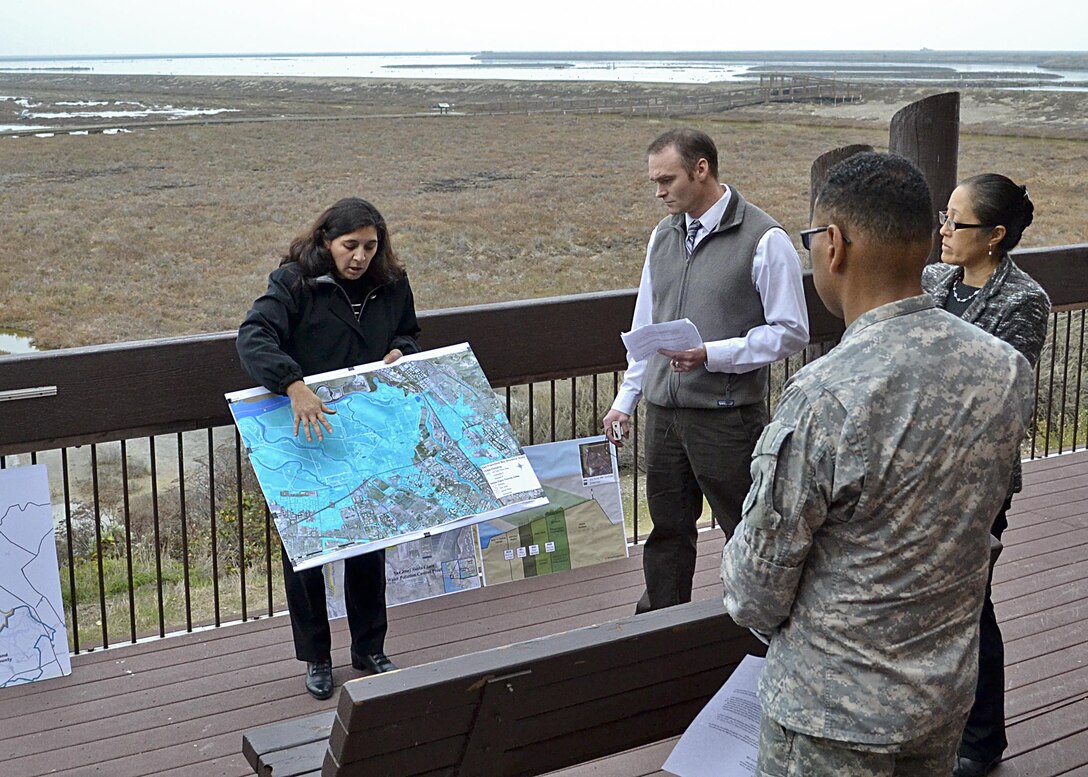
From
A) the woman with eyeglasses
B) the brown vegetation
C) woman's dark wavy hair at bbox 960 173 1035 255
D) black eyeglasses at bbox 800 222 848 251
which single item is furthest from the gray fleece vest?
the brown vegetation

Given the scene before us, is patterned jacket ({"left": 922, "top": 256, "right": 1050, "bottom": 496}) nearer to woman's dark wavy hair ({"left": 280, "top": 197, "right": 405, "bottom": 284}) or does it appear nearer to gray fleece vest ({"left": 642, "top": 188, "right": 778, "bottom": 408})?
gray fleece vest ({"left": 642, "top": 188, "right": 778, "bottom": 408})

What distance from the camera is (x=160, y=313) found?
1961 centimetres

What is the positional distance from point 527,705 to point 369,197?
1160 inches

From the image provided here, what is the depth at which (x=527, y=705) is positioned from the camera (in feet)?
6.24

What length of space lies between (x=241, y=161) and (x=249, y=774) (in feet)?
119

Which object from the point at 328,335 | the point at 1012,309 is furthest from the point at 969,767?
the point at 328,335

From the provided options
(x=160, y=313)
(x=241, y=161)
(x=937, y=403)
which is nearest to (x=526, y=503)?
Result: (x=937, y=403)

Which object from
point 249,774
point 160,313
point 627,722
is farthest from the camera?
point 160,313

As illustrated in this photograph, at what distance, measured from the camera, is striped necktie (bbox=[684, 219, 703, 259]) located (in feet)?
10.8

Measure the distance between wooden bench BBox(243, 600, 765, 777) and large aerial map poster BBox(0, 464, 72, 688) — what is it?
1565 mm

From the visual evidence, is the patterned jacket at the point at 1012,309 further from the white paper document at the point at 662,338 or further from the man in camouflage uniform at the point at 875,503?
the man in camouflage uniform at the point at 875,503

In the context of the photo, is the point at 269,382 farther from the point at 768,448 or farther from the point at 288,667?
the point at 768,448

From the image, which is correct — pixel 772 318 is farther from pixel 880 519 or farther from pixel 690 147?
pixel 880 519

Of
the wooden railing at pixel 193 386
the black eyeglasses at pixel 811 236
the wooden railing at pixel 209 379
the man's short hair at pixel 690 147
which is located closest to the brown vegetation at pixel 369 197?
the wooden railing at pixel 193 386
